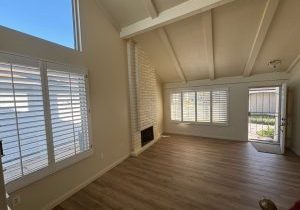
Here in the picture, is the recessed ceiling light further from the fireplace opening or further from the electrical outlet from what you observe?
the electrical outlet

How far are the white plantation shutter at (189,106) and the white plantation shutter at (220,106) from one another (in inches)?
27.3

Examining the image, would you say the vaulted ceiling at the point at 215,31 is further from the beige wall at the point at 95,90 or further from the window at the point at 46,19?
the window at the point at 46,19

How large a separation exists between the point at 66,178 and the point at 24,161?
746mm

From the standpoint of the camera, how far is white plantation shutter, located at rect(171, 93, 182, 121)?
234 inches

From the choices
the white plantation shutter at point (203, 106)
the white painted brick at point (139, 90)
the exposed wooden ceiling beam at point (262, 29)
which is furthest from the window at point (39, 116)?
the white plantation shutter at point (203, 106)

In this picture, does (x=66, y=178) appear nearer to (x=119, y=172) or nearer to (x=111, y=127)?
(x=119, y=172)

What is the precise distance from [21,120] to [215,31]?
149 inches

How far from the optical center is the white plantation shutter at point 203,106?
539 centimetres

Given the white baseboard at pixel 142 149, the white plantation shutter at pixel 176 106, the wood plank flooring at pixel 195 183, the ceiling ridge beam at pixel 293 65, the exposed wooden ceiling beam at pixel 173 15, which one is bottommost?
the wood plank flooring at pixel 195 183

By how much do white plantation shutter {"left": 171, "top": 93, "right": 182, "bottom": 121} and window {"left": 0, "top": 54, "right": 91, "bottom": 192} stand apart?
3.95 m

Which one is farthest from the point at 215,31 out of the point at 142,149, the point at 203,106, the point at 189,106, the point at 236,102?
the point at 142,149

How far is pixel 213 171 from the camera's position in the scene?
3.00 m

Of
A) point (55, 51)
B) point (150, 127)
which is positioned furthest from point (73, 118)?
point (150, 127)

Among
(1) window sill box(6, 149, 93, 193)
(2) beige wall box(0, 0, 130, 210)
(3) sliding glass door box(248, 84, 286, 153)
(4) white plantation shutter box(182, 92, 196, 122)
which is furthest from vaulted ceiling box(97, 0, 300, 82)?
(1) window sill box(6, 149, 93, 193)
